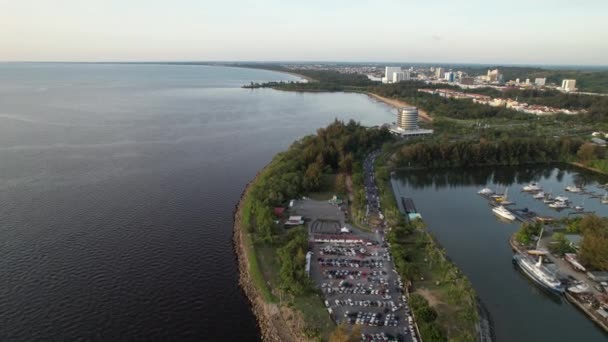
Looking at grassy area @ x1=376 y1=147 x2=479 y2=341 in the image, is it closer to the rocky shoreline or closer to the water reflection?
the rocky shoreline

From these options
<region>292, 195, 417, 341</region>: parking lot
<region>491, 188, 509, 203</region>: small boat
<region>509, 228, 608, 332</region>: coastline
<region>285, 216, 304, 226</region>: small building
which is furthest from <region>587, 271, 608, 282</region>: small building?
<region>285, 216, 304, 226</region>: small building

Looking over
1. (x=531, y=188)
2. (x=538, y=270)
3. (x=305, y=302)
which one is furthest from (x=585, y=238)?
(x=305, y=302)

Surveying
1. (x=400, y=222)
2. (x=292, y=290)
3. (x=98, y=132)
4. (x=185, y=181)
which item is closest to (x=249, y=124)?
(x=98, y=132)

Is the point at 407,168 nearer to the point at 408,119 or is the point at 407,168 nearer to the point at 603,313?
the point at 408,119

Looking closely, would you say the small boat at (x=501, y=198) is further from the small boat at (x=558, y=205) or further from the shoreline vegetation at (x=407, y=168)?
the shoreline vegetation at (x=407, y=168)

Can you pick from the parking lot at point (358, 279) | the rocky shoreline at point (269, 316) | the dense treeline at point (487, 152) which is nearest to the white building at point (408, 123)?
the dense treeline at point (487, 152)

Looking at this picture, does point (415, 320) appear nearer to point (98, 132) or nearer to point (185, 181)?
point (185, 181)
